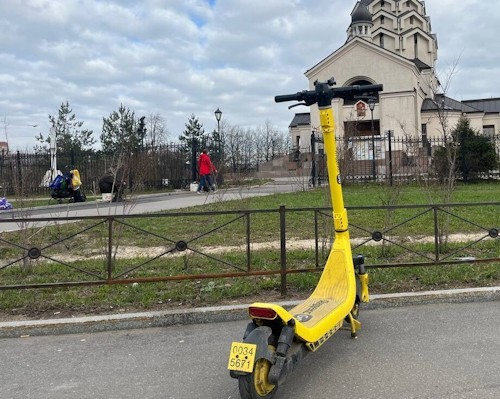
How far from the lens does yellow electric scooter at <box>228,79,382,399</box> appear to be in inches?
116

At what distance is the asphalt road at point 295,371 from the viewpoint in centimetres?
338

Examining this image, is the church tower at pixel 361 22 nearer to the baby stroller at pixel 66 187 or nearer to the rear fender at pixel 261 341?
the baby stroller at pixel 66 187

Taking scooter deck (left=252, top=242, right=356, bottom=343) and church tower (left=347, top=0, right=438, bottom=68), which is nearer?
scooter deck (left=252, top=242, right=356, bottom=343)

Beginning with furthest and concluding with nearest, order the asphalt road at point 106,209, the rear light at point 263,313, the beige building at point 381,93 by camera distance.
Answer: the beige building at point 381,93 < the asphalt road at point 106,209 < the rear light at point 263,313

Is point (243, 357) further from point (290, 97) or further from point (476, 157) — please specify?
point (476, 157)

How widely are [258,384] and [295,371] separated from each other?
776 mm

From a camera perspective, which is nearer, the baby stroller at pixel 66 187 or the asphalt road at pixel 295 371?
the asphalt road at pixel 295 371

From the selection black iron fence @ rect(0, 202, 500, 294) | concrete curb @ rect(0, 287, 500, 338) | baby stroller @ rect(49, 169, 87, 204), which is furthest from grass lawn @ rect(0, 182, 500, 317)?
baby stroller @ rect(49, 169, 87, 204)

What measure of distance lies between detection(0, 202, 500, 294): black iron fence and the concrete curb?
53cm

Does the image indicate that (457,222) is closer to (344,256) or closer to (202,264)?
(202,264)

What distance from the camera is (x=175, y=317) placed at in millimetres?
5051

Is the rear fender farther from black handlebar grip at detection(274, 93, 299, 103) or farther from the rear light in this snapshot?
black handlebar grip at detection(274, 93, 299, 103)

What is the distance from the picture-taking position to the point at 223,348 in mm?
4289

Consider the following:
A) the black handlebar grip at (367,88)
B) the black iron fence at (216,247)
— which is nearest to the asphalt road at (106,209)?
the black iron fence at (216,247)
